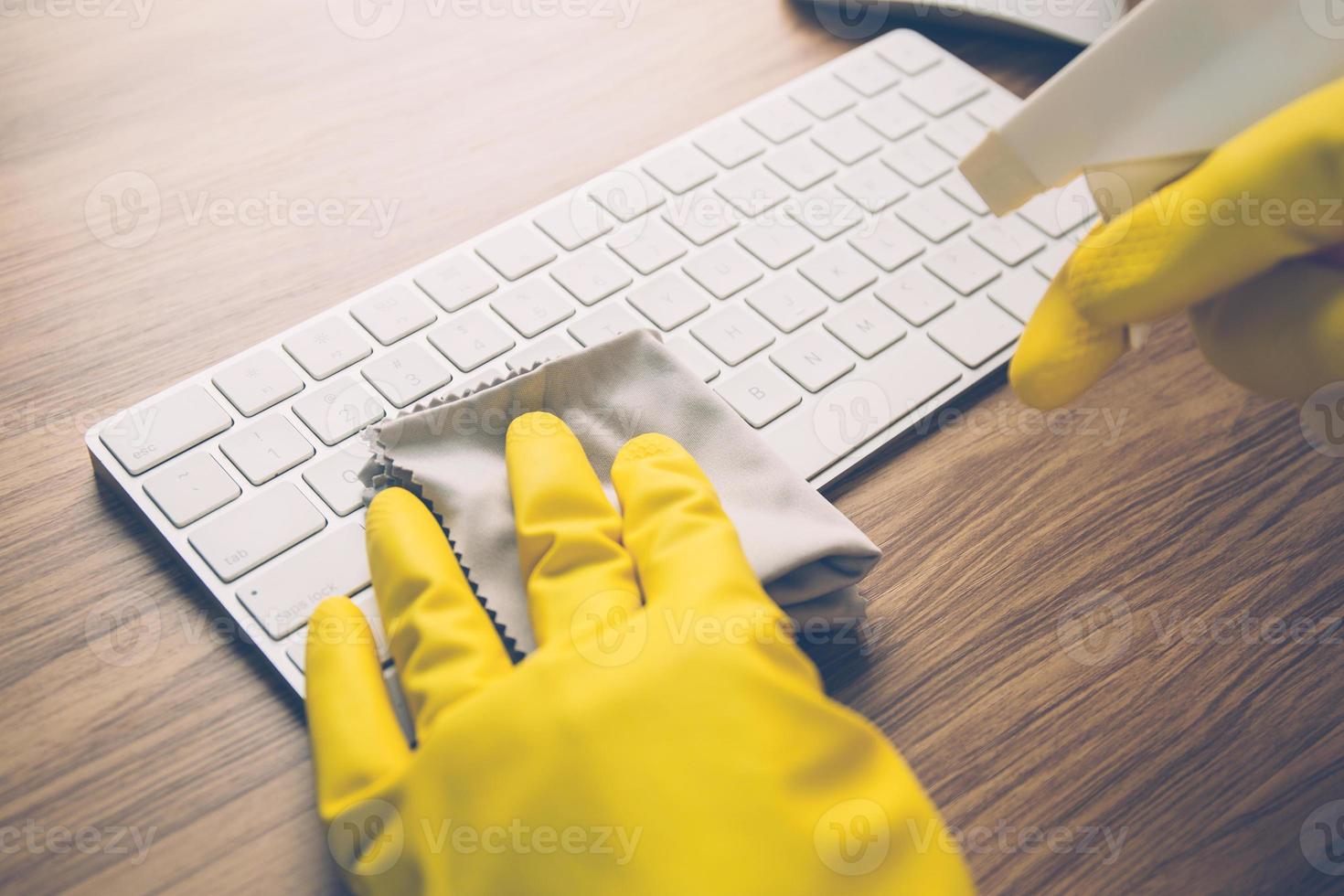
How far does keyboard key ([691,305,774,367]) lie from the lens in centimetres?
55

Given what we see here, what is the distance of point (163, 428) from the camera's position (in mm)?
494

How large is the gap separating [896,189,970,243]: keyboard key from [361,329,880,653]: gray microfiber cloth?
22 cm

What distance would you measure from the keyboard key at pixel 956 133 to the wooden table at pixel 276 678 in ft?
0.33

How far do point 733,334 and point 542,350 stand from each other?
0.11m

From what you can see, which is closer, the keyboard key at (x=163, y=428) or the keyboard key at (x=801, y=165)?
the keyboard key at (x=163, y=428)

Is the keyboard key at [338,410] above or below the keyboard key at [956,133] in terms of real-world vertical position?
below

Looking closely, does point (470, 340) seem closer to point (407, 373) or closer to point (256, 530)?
point (407, 373)

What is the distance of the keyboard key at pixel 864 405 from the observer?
51 centimetres
